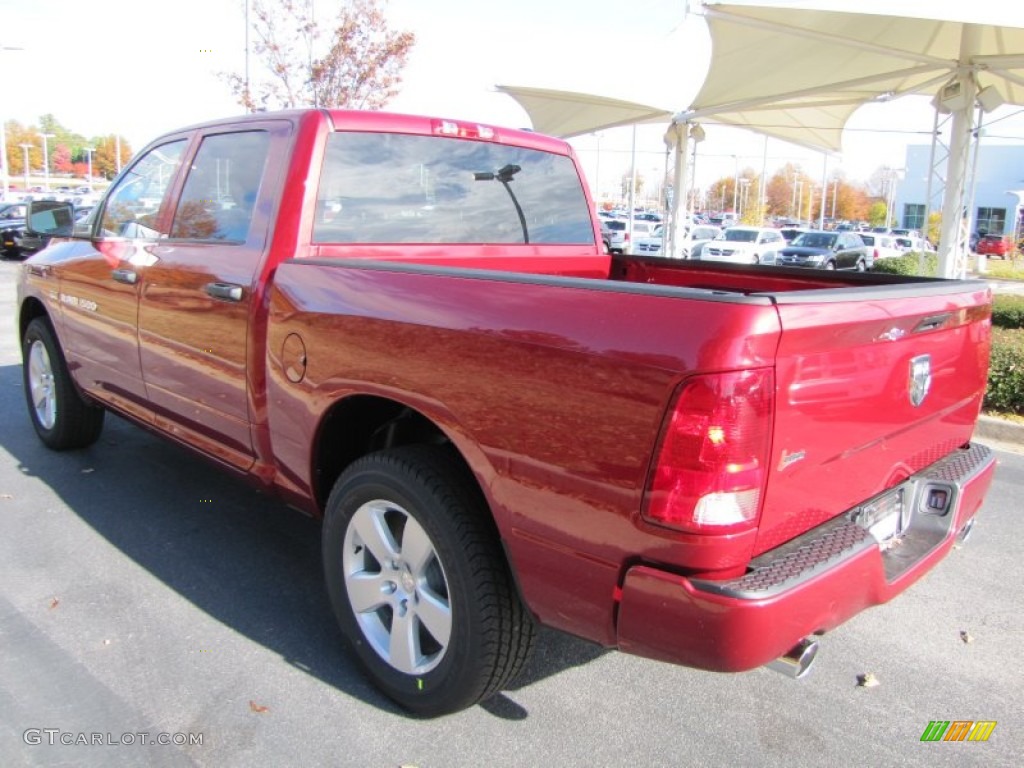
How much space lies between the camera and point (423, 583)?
267cm

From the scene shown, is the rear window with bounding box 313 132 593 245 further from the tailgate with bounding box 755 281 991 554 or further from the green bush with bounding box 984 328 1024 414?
the green bush with bounding box 984 328 1024 414

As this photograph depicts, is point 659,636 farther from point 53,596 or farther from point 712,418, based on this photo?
point 53,596

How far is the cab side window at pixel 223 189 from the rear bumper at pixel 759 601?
227 cm

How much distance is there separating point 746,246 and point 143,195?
92.8 ft

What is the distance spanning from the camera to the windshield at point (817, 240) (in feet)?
101

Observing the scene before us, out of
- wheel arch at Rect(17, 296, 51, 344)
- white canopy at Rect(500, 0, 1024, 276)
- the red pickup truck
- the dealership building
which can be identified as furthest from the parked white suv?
the dealership building

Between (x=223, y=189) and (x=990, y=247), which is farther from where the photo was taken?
(x=990, y=247)

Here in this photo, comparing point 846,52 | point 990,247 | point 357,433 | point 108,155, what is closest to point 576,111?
point 846,52

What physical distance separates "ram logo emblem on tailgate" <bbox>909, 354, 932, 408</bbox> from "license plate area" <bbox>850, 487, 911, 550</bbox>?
0.32 metres

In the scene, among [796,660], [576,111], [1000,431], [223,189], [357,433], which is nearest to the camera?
[796,660]

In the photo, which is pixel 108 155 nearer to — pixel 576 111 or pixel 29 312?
pixel 576 111

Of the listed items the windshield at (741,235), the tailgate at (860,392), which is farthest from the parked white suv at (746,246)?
the tailgate at (860,392)

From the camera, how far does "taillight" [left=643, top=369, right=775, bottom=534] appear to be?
192 cm

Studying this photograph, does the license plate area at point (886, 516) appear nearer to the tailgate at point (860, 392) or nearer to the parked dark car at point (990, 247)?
the tailgate at point (860, 392)
